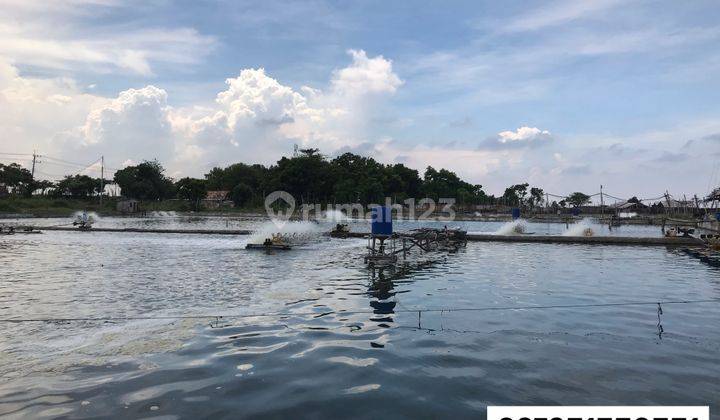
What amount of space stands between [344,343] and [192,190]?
117188mm

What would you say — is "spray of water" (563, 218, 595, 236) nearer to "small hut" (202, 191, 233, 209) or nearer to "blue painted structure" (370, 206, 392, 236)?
"blue painted structure" (370, 206, 392, 236)

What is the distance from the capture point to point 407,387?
9203 mm

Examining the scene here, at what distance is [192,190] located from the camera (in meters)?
121

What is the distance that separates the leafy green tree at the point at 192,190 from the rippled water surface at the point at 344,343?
328 feet

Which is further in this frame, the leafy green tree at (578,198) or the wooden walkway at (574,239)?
the leafy green tree at (578,198)

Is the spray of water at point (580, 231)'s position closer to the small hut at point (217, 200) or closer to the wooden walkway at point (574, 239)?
the wooden walkway at point (574, 239)

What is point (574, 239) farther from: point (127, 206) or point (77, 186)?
point (77, 186)

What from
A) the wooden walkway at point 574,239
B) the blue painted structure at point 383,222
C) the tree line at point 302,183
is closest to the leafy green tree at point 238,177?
the tree line at point 302,183

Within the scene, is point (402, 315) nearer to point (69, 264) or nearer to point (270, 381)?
point (270, 381)

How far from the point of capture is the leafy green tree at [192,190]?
121m

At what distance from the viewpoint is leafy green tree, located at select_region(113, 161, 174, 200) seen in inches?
4803

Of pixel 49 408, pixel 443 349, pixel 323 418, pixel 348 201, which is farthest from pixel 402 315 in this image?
pixel 348 201

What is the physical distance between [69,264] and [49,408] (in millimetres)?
21415

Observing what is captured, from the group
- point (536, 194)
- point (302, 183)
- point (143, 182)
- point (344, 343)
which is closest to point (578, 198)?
point (536, 194)
